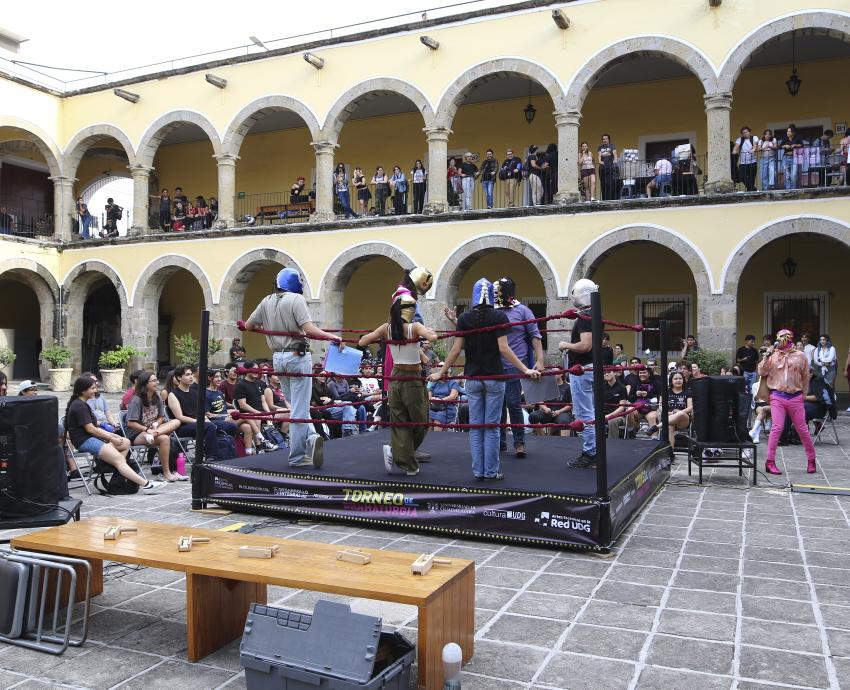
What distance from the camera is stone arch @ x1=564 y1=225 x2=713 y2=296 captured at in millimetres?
14906

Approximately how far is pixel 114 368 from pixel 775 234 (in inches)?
621

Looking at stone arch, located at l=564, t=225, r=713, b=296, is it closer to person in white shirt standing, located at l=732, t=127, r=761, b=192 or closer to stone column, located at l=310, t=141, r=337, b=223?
person in white shirt standing, located at l=732, t=127, r=761, b=192

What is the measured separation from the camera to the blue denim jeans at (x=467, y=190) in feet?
57.1

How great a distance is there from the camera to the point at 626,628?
386 centimetres

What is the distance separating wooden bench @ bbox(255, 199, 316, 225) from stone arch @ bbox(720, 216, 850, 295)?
10364 mm

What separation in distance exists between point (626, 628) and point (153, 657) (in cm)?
225

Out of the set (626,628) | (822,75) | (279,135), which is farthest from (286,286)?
(279,135)

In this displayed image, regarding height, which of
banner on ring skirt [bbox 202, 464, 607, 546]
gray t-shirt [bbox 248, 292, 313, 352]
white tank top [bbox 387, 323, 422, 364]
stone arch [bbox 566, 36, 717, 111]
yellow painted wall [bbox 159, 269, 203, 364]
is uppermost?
stone arch [bbox 566, 36, 717, 111]

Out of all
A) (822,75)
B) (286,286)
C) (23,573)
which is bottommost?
(23,573)

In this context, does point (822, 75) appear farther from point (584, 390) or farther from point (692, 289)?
point (584, 390)

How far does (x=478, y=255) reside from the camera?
17.0 m

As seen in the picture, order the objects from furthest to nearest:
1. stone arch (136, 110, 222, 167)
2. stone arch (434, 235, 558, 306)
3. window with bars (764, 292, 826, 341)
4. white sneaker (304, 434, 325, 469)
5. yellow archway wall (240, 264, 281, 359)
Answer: yellow archway wall (240, 264, 281, 359), stone arch (136, 110, 222, 167), window with bars (764, 292, 826, 341), stone arch (434, 235, 558, 306), white sneaker (304, 434, 325, 469)

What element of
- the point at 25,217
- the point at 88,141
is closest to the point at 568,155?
the point at 88,141

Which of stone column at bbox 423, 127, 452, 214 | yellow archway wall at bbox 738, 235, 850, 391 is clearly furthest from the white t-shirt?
stone column at bbox 423, 127, 452, 214
